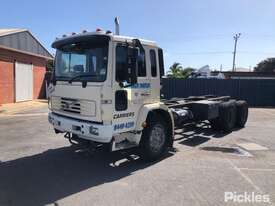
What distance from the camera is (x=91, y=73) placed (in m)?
6.91

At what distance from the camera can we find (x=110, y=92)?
264 inches

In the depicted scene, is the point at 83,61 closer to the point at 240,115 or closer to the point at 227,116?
the point at 227,116

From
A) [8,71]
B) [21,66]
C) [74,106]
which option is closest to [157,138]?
[74,106]

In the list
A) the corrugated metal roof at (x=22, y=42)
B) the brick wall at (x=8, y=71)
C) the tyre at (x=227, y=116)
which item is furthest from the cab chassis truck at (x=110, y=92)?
the corrugated metal roof at (x=22, y=42)

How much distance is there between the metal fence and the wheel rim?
17596 mm

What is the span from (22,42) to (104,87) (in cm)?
2064

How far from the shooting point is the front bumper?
21.8 ft

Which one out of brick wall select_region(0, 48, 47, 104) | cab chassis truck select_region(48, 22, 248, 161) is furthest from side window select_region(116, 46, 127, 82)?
brick wall select_region(0, 48, 47, 104)

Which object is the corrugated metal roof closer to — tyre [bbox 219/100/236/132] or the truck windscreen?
tyre [bbox 219/100/236/132]

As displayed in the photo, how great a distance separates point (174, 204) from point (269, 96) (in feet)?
75.3

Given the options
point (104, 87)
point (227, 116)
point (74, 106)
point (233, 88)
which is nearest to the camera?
point (104, 87)

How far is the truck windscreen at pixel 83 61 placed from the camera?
22.3 feet

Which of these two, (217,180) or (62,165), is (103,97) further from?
(217,180)

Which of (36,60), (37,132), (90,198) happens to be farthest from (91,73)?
(36,60)
